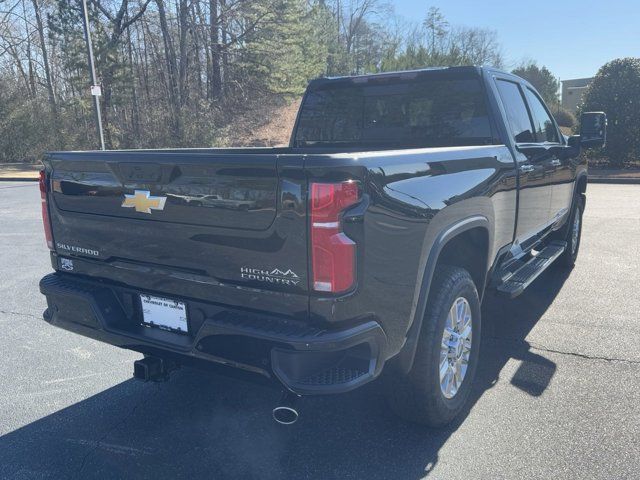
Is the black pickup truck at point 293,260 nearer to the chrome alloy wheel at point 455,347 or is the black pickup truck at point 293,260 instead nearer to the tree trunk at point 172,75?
the chrome alloy wheel at point 455,347

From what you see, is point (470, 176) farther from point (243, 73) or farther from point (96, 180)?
point (243, 73)

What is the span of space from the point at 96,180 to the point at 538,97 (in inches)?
163

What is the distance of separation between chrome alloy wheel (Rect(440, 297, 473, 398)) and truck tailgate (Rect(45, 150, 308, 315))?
1.12 m

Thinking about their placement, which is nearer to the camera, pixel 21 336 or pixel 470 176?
pixel 470 176

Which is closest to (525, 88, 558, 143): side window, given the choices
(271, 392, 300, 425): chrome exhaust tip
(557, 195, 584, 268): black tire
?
(557, 195, 584, 268): black tire

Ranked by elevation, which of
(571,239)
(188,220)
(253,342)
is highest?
(188,220)

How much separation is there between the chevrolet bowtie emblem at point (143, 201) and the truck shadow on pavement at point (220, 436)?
1310 mm

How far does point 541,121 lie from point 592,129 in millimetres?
683

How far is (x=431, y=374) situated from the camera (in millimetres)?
2824

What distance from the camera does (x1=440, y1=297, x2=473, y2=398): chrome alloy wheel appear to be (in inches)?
120

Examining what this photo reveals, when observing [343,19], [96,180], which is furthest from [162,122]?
[343,19]

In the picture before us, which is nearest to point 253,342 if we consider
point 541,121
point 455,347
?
point 455,347

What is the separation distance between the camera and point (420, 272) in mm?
2613

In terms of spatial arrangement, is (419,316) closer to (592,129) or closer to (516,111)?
(516,111)
